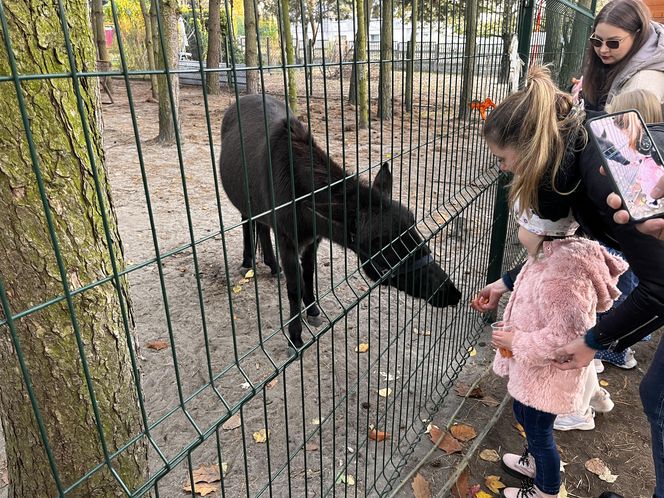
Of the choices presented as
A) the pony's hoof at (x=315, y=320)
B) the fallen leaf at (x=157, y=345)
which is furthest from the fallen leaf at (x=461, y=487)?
the fallen leaf at (x=157, y=345)

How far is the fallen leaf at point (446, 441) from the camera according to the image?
3.15 metres

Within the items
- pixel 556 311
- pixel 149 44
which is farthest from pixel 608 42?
pixel 149 44

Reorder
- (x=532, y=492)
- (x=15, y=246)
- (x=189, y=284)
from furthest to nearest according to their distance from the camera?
(x=189, y=284)
(x=532, y=492)
(x=15, y=246)

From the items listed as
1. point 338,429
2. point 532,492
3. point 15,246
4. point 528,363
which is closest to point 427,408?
point 338,429

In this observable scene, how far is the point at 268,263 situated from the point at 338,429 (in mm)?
2502

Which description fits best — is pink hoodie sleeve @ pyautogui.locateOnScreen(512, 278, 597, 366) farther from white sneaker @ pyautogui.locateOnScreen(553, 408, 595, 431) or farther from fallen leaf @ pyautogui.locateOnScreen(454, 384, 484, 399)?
fallen leaf @ pyautogui.locateOnScreen(454, 384, 484, 399)

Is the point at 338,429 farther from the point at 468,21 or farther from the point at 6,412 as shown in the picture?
the point at 468,21

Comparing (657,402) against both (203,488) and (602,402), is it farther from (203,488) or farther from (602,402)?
(203,488)

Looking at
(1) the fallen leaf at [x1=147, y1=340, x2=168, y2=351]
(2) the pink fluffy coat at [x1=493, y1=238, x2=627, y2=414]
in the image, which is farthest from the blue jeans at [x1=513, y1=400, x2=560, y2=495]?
(1) the fallen leaf at [x1=147, y1=340, x2=168, y2=351]

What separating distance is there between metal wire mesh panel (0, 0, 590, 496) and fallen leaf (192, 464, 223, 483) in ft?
0.04

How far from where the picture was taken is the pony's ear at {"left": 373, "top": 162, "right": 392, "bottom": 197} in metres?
3.12

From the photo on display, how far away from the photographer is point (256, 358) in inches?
159

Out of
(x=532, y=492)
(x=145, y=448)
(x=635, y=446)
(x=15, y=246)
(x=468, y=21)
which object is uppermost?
(x=468, y=21)

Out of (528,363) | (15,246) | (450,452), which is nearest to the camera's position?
(15,246)
